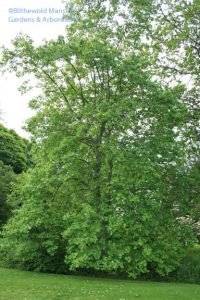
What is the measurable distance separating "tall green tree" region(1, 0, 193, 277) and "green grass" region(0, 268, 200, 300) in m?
0.87

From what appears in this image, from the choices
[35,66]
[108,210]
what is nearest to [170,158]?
[108,210]

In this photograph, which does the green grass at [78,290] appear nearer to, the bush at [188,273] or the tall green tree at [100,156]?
the tall green tree at [100,156]

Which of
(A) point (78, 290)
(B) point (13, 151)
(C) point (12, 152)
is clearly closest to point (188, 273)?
(A) point (78, 290)

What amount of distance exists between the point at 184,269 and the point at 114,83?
30.9 ft

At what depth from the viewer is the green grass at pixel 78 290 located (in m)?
12.1

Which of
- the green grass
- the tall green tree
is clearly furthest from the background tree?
the green grass

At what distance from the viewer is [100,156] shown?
17.1 m

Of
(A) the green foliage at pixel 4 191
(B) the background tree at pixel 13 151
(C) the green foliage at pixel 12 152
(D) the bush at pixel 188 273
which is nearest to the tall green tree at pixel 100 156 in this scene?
(D) the bush at pixel 188 273

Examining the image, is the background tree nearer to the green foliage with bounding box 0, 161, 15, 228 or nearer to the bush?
the green foliage with bounding box 0, 161, 15, 228

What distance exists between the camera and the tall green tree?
599 inches

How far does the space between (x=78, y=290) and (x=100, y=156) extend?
6155 millimetres

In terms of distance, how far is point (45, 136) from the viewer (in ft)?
56.6

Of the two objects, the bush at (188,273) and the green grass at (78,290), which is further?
the bush at (188,273)

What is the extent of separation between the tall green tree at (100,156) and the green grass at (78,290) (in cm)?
87
